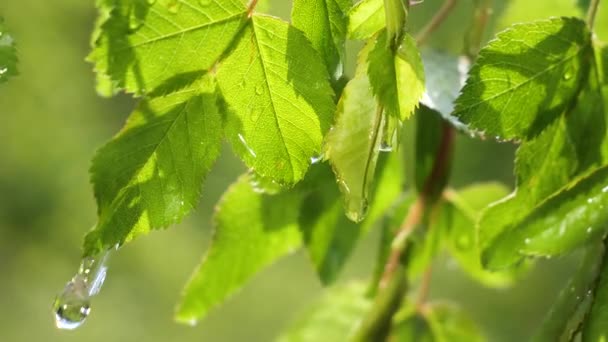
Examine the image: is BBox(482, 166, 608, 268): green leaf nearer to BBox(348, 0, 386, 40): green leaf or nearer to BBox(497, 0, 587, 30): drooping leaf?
BBox(348, 0, 386, 40): green leaf

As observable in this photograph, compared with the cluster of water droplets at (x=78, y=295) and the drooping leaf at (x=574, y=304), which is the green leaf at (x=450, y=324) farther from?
the cluster of water droplets at (x=78, y=295)

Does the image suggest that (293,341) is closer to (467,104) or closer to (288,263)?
(467,104)

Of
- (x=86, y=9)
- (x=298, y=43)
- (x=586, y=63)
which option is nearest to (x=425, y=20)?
(x=586, y=63)

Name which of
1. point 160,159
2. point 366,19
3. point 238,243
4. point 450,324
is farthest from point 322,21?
point 450,324

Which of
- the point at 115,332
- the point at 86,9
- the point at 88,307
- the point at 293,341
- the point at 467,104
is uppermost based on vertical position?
the point at 467,104

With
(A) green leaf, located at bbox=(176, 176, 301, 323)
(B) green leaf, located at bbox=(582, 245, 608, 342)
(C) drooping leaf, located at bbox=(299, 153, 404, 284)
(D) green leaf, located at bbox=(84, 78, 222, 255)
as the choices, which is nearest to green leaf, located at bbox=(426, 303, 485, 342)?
(C) drooping leaf, located at bbox=(299, 153, 404, 284)

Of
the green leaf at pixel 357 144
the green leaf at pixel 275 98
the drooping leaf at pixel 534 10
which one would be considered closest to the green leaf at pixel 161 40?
the green leaf at pixel 275 98

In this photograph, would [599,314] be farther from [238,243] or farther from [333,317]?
[333,317]
